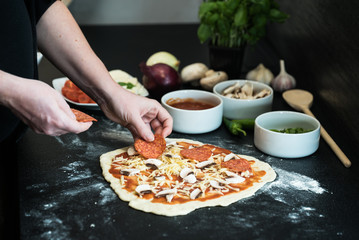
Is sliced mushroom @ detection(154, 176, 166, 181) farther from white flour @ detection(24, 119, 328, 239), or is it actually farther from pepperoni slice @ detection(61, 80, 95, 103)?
pepperoni slice @ detection(61, 80, 95, 103)

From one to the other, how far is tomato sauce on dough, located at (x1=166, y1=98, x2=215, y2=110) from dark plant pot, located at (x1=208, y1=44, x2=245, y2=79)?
0.42 meters

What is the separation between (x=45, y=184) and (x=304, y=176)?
2.50ft

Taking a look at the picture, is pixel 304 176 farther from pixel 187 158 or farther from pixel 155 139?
pixel 155 139

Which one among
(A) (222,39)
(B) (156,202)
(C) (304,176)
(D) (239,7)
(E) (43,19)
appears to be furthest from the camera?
(A) (222,39)

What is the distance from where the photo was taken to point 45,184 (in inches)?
52.1

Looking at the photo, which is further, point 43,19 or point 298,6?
point 298,6

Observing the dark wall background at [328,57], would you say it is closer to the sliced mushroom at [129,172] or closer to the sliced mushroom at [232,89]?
the sliced mushroom at [232,89]

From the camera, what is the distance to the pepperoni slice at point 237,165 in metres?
1.37

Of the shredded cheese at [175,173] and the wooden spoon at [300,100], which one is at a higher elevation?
the wooden spoon at [300,100]

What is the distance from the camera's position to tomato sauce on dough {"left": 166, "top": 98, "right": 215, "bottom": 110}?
1.74 m

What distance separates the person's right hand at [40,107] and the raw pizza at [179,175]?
29cm

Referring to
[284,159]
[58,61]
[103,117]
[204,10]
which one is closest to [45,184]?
[58,61]

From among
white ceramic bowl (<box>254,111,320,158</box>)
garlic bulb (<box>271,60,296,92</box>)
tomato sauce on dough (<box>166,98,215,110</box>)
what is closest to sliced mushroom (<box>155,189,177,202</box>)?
white ceramic bowl (<box>254,111,320,158</box>)

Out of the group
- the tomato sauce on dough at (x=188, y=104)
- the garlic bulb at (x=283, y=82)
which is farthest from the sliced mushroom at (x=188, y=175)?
the garlic bulb at (x=283, y=82)
